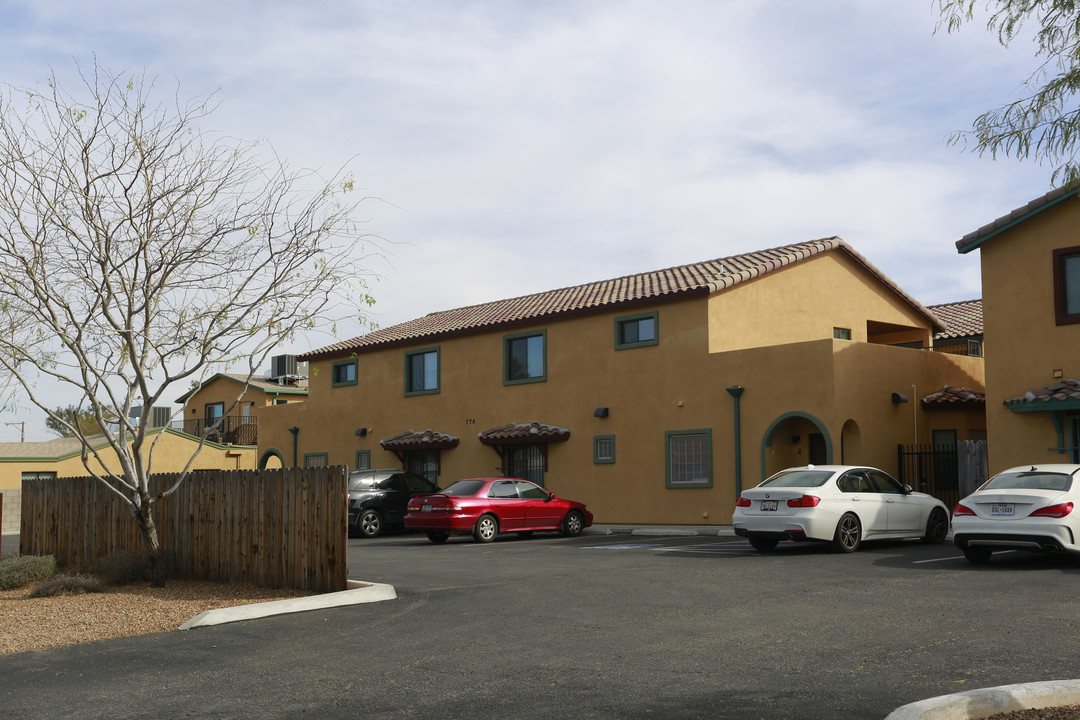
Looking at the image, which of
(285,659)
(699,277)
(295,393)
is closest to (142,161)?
(285,659)

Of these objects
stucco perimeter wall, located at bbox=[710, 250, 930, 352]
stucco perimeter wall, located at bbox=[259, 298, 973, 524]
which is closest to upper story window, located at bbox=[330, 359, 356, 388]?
stucco perimeter wall, located at bbox=[259, 298, 973, 524]

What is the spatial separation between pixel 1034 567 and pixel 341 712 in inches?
430

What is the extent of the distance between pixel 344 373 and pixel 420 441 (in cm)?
576

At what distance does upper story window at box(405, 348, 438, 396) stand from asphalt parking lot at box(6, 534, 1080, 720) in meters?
18.7

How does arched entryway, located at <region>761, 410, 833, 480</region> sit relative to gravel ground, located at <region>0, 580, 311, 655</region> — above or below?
above

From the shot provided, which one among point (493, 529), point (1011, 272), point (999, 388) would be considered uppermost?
point (1011, 272)

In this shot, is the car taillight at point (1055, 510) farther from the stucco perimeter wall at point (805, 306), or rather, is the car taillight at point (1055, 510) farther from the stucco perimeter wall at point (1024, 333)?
the stucco perimeter wall at point (805, 306)

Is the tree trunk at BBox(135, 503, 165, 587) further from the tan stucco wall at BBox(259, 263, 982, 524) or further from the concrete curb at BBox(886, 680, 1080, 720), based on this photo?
the tan stucco wall at BBox(259, 263, 982, 524)

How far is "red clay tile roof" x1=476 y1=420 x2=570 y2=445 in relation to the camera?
28156 millimetres

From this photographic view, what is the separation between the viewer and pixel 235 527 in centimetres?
1414

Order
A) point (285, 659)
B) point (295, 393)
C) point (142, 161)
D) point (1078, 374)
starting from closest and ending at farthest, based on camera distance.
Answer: point (285, 659)
point (142, 161)
point (1078, 374)
point (295, 393)

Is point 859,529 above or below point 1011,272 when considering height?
below

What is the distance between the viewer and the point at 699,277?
26656 millimetres

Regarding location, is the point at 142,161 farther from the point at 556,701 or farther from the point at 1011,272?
the point at 1011,272
